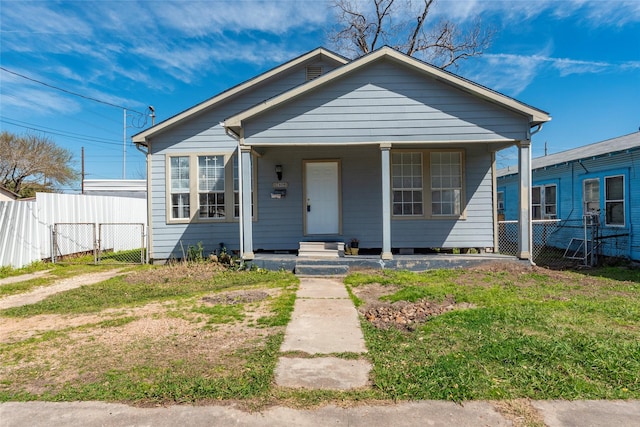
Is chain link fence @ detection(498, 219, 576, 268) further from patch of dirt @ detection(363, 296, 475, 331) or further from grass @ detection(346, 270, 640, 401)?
patch of dirt @ detection(363, 296, 475, 331)

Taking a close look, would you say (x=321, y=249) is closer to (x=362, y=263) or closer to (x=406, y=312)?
(x=362, y=263)

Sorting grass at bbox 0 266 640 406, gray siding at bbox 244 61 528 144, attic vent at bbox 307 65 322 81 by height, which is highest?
attic vent at bbox 307 65 322 81

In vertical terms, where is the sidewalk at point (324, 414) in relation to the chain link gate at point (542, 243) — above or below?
below

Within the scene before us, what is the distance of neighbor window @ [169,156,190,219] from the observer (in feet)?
32.5

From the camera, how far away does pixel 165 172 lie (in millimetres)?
9844

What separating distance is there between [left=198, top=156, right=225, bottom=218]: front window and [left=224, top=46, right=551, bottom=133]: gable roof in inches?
86.4

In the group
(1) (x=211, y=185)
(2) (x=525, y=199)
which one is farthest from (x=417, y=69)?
(1) (x=211, y=185)

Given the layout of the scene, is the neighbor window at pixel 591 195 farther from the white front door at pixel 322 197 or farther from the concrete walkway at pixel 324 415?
the concrete walkway at pixel 324 415

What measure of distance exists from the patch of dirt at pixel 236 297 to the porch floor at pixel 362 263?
76.6 inches

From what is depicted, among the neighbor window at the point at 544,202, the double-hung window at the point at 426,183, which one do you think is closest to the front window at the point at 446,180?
the double-hung window at the point at 426,183

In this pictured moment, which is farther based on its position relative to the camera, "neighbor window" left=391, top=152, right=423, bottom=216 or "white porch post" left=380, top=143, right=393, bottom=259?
"neighbor window" left=391, top=152, right=423, bottom=216

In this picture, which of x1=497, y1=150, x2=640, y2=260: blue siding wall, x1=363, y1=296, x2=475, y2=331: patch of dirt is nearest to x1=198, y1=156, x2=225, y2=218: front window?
x1=363, y1=296, x2=475, y2=331: patch of dirt

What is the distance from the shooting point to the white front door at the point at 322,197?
9797 millimetres

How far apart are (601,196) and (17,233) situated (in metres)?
17.2
